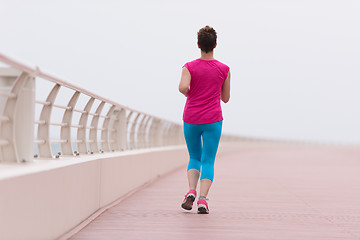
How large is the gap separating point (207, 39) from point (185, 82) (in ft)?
1.76

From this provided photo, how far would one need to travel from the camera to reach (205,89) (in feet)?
24.6

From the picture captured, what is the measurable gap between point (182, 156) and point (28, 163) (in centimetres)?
1650

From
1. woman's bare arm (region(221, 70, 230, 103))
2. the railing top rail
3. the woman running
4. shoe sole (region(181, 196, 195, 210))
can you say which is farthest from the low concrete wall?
woman's bare arm (region(221, 70, 230, 103))

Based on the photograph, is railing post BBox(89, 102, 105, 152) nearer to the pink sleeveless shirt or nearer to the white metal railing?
the white metal railing

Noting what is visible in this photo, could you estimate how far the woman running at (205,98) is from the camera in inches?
293

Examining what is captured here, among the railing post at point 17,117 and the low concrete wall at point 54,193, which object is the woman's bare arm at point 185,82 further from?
the railing post at point 17,117

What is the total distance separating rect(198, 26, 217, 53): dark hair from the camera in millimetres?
7488

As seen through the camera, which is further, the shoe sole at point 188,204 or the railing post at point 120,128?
the railing post at point 120,128

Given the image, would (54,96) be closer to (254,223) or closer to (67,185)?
(67,185)

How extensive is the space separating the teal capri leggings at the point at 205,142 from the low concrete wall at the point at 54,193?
3.25 feet

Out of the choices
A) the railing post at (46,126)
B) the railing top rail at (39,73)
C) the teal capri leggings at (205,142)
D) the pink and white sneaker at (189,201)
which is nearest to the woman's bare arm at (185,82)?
the teal capri leggings at (205,142)

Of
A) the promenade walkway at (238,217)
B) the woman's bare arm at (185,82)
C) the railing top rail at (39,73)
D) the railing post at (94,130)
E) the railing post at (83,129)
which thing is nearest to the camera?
the railing top rail at (39,73)

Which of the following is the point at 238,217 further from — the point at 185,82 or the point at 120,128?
the point at 120,128

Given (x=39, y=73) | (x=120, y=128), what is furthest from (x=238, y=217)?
(x=120, y=128)
